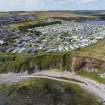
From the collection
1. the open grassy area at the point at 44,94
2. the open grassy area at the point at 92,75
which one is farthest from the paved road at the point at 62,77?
the open grassy area at the point at 44,94

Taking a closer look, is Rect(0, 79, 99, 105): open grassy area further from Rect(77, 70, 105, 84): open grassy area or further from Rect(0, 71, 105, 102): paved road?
Rect(77, 70, 105, 84): open grassy area

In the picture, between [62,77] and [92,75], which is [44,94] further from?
[92,75]

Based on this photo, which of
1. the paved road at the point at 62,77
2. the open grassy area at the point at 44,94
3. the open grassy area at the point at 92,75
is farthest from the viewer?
the open grassy area at the point at 92,75

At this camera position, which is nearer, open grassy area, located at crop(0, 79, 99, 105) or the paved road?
open grassy area, located at crop(0, 79, 99, 105)

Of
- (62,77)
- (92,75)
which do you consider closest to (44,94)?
(62,77)

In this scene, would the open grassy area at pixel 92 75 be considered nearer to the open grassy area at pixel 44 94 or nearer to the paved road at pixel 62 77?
the paved road at pixel 62 77

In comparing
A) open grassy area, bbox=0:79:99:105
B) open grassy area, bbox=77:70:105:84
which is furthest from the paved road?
open grassy area, bbox=0:79:99:105

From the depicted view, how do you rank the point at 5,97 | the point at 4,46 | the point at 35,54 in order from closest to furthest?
the point at 5,97
the point at 35,54
the point at 4,46

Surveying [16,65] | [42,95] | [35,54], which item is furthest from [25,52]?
[42,95]

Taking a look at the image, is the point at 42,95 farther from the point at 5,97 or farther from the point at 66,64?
the point at 66,64

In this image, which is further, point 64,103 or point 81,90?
point 81,90

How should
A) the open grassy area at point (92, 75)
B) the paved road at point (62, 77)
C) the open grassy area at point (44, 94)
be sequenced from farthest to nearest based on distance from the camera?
1. the open grassy area at point (92, 75)
2. the paved road at point (62, 77)
3. the open grassy area at point (44, 94)
